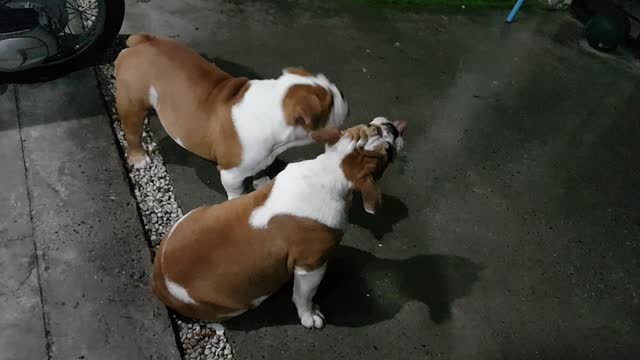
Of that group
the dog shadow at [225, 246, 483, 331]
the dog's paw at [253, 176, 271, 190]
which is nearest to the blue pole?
the dog shadow at [225, 246, 483, 331]

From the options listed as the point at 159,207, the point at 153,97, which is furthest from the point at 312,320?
the point at 153,97

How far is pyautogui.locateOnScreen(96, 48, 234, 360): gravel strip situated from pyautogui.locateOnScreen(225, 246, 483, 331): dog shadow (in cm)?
13

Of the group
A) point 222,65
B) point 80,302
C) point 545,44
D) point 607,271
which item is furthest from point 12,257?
point 545,44

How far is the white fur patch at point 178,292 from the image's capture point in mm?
2156

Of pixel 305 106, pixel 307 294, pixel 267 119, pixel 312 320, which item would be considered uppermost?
pixel 305 106

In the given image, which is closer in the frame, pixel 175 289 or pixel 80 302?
pixel 175 289

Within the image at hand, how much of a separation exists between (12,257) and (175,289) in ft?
3.45

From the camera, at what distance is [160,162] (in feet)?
10.7

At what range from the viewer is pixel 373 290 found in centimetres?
276

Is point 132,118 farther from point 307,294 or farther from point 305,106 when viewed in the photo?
point 307,294

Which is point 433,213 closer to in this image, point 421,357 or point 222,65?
point 421,357

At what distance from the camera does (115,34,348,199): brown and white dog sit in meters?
2.48

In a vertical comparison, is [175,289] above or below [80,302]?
above

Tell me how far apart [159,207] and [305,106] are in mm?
1170
